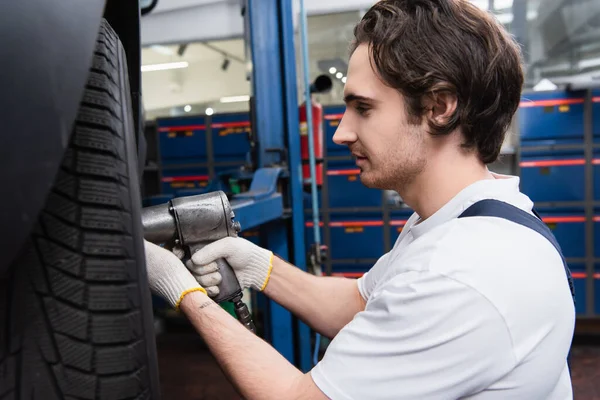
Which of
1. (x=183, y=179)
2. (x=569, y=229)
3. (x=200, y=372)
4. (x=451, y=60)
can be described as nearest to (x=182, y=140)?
(x=183, y=179)

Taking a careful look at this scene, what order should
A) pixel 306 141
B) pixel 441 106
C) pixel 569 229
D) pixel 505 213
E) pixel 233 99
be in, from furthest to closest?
1. pixel 233 99
2. pixel 569 229
3. pixel 306 141
4. pixel 441 106
5. pixel 505 213

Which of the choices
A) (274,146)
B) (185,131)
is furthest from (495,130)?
(185,131)

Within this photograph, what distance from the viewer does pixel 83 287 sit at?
2.05ft

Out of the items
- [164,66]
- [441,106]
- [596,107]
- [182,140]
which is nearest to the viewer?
[441,106]

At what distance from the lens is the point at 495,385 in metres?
0.82

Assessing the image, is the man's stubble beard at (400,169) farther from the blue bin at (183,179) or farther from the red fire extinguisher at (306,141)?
the blue bin at (183,179)

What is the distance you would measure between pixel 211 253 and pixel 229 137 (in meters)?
3.87

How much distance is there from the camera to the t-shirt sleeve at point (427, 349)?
2.55 ft

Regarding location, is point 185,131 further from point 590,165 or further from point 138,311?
point 138,311

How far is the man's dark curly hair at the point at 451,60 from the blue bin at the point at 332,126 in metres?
3.39

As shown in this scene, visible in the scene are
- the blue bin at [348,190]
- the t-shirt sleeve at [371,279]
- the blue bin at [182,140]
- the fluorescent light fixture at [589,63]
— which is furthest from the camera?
the blue bin at [182,140]

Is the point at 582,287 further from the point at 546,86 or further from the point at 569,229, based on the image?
the point at 546,86

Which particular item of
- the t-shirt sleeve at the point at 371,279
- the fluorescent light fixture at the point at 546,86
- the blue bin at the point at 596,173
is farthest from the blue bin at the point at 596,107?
the t-shirt sleeve at the point at 371,279

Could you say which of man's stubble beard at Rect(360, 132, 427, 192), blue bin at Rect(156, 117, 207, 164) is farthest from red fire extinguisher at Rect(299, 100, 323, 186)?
blue bin at Rect(156, 117, 207, 164)
